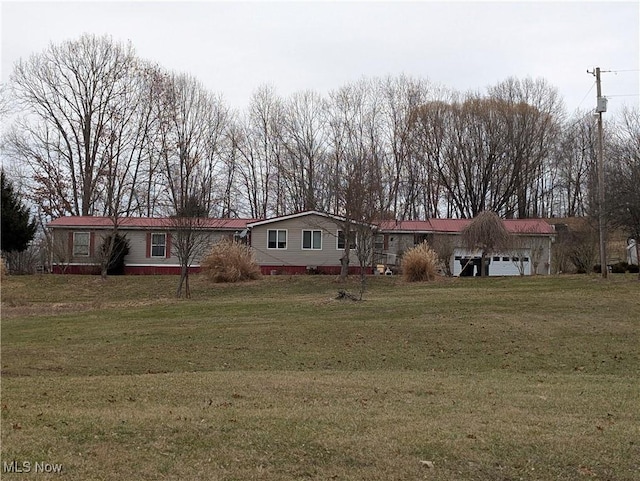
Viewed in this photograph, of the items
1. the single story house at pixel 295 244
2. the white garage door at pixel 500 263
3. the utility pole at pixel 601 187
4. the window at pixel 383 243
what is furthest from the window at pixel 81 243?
the utility pole at pixel 601 187

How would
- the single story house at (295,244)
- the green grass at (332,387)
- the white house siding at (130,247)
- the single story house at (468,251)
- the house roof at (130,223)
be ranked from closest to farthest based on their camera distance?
the green grass at (332,387)
the single story house at (295,244)
the single story house at (468,251)
the white house siding at (130,247)
the house roof at (130,223)

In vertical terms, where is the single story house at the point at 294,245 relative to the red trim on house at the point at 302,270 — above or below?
above

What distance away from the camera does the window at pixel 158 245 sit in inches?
1505

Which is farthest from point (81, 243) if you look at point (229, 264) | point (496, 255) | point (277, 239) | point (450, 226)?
point (496, 255)

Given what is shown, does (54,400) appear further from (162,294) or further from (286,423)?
(162,294)

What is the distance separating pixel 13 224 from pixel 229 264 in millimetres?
13899

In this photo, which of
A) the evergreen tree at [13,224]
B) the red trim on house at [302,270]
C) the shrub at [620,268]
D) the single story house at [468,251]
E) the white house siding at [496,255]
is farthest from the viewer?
the white house siding at [496,255]

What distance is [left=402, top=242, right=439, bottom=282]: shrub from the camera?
28672 millimetres

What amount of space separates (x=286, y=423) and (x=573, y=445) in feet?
8.56

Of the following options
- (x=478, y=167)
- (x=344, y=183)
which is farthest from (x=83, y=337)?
(x=478, y=167)

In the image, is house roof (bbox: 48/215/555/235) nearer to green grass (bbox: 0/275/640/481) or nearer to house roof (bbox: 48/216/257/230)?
house roof (bbox: 48/216/257/230)

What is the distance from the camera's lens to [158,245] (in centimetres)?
3828

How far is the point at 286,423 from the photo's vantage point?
20.7 ft

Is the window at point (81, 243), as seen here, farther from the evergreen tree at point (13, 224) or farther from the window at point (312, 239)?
the window at point (312, 239)
